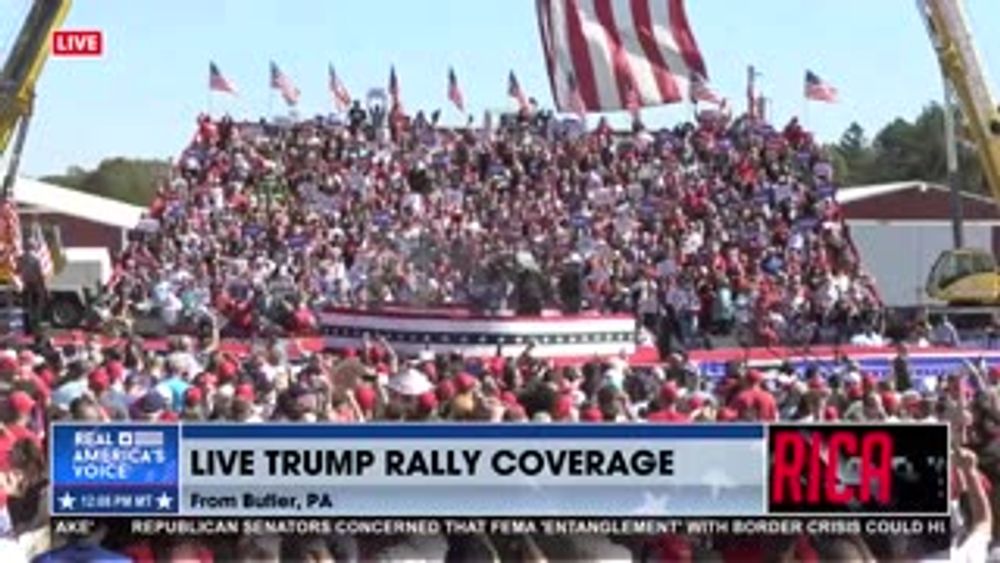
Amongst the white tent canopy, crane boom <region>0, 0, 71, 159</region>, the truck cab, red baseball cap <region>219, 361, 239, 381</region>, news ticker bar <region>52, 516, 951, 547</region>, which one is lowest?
news ticker bar <region>52, 516, 951, 547</region>

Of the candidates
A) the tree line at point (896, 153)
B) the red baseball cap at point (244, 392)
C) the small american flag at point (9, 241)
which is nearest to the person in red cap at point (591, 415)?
the red baseball cap at point (244, 392)

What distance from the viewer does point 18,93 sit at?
29.5m

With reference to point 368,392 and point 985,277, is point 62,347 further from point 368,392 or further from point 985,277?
point 985,277

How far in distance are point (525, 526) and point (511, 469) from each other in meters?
0.32

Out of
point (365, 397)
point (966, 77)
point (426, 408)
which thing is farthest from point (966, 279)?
point (426, 408)

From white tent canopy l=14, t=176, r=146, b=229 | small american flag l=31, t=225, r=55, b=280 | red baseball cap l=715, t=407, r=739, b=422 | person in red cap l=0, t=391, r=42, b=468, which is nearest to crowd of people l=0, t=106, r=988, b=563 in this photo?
person in red cap l=0, t=391, r=42, b=468

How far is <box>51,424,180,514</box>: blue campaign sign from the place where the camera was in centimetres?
1112

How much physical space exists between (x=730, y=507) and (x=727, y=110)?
30.4 metres

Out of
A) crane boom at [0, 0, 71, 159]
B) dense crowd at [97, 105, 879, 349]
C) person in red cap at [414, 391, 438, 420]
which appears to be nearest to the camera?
person in red cap at [414, 391, 438, 420]

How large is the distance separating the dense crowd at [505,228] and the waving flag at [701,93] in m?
0.35

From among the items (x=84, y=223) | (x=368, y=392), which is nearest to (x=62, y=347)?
(x=368, y=392)

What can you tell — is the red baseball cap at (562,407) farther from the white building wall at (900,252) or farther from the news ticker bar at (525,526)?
the white building wall at (900,252)

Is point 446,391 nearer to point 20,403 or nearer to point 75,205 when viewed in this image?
point 20,403

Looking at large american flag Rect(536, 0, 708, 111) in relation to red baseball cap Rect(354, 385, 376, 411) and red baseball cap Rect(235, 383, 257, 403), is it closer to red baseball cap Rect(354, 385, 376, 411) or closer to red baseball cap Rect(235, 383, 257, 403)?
red baseball cap Rect(354, 385, 376, 411)
